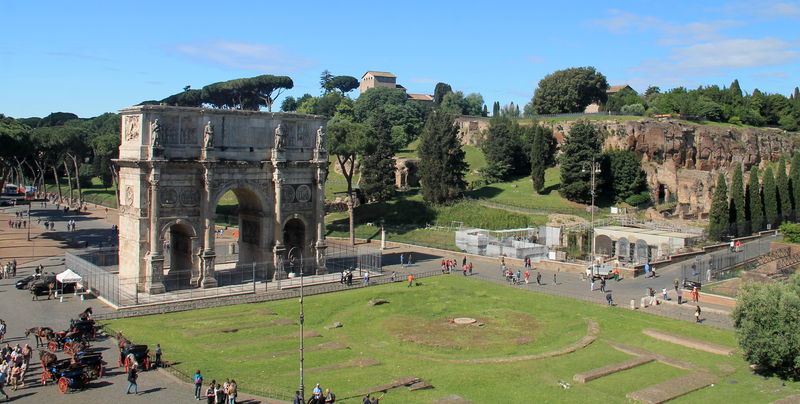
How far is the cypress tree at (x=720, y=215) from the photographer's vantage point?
197 ft

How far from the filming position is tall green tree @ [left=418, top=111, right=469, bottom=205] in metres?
77.1

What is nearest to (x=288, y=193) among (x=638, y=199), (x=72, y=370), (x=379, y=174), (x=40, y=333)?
(x=40, y=333)

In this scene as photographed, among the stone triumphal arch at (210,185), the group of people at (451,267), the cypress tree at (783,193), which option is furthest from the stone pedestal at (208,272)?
the cypress tree at (783,193)

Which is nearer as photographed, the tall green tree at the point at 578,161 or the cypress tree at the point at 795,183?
the cypress tree at the point at 795,183

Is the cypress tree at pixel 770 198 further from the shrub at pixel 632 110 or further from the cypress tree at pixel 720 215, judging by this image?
the shrub at pixel 632 110

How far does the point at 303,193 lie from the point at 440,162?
3060 centimetres

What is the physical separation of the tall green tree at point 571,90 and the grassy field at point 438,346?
68.7 metres

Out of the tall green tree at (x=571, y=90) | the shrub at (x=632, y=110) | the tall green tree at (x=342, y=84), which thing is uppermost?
the tall green tree at (x=342, y=84)

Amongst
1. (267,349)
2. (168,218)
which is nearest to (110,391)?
(267,349)

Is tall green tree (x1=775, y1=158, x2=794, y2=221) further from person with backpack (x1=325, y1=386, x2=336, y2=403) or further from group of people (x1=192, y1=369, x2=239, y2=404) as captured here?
group of people (x1=192, y1=369, x2=239, y2=404)

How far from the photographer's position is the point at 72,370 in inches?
1025

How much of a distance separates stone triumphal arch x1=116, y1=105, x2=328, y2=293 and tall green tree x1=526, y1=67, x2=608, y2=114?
6635cm

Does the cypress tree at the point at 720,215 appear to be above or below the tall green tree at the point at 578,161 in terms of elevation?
below

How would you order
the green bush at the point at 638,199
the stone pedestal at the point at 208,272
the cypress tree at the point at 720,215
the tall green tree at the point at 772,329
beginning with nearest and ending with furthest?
the tall green tree at the point at 772,329
the stone pedestal at the point at 208,272
the cypress tree at the point at 720,215
the green bush at the point at 638,199
